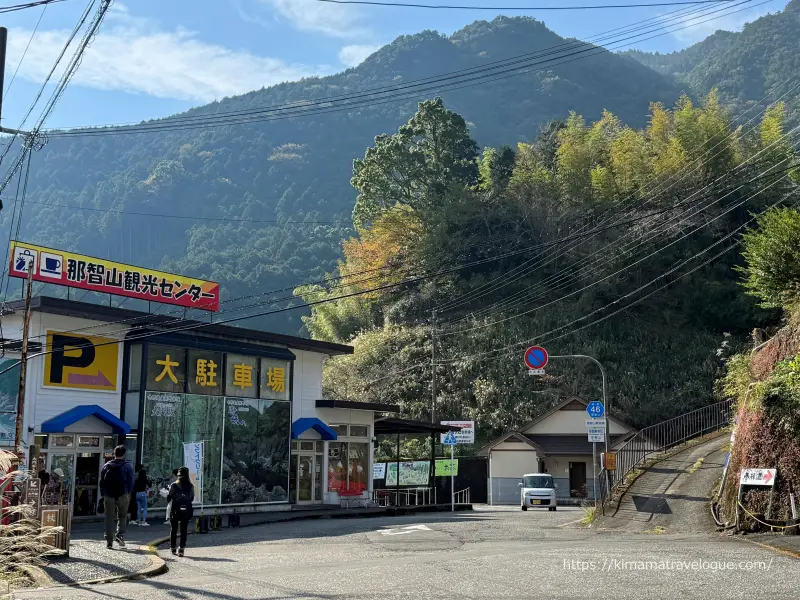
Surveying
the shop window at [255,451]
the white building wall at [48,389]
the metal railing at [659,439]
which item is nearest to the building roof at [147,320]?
the white building wall at [48,389]

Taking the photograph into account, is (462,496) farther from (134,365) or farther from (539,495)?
(134,365)

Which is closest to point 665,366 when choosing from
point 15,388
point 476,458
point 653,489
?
point 476,458

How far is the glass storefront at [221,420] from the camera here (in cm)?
2642

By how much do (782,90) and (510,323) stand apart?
342 ft

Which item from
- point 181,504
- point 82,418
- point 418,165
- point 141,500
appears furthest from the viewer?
point 418,165

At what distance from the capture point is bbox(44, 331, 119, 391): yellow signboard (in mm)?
24531

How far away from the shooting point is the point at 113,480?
1531cm

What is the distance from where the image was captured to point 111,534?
15.4m

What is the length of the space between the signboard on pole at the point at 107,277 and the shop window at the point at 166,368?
8.32 ft

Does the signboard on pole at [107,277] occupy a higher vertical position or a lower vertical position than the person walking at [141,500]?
higher

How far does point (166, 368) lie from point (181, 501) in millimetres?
12515

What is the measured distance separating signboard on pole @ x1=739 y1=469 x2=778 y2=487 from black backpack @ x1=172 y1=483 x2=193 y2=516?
37.0 ft

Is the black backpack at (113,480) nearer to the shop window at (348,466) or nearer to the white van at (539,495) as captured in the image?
the shop window at (348,466)

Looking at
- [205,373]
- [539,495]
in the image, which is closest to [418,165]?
[539,495]
